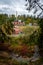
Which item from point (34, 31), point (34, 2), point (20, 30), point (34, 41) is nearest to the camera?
point (34, 2)

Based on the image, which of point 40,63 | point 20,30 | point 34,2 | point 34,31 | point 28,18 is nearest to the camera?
point 34,2

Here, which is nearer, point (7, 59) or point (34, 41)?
point (7, 59)

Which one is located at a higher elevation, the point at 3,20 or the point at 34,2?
the point at 34,2

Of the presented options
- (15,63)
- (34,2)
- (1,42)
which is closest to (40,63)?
(15,63)

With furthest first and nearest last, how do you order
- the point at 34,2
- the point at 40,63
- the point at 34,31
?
the point at 34,31
the point at 40,63
the point at 34,2

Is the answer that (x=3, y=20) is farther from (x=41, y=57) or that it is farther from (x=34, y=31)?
(x=41, y=57)

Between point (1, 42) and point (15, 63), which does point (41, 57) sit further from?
point (1, 42)

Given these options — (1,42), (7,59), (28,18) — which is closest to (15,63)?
(7,59)

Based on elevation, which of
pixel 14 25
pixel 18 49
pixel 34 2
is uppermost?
pixel 34 2

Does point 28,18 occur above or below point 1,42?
above
